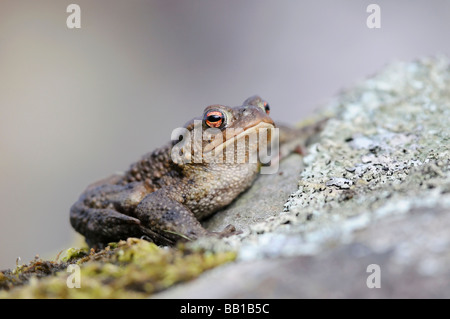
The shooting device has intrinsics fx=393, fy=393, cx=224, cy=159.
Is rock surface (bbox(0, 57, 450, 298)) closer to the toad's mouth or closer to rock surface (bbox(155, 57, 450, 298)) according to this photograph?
rock surface (bbox(155, 57, 450, 298))

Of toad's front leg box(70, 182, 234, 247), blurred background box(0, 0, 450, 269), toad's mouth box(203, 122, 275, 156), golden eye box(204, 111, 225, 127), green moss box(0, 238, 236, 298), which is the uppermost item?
blurred background box(0, 0, 450, 269)

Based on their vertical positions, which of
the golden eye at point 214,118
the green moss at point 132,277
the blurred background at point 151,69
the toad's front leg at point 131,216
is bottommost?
the green moss at point 132,277

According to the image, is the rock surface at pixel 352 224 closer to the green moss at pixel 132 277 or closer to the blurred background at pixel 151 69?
the green moss at pixel 132 277

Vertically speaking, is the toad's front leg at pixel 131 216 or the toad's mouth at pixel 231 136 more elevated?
the toad's mouth at pixel 231 136

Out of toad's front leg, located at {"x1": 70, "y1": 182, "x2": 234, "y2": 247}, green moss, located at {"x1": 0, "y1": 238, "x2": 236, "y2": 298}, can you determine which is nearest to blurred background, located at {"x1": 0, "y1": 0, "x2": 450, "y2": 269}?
toad's front leg, located at {"x1": 70, "y1": 182, "x2": 234, "y2": 247}

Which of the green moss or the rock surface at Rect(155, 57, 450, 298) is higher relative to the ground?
the rock surface at Rect(155, 57, 450, 298)

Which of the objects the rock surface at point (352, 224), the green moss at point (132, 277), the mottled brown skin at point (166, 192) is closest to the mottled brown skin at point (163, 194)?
the mottled brown skin at point (166, 192)

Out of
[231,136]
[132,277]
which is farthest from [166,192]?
[132,277]
